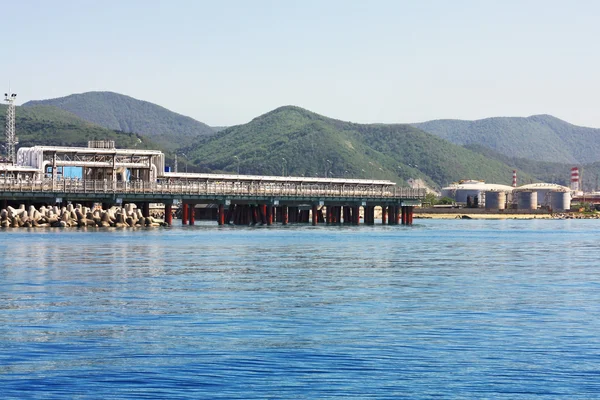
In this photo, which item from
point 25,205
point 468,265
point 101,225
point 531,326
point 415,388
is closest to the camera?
point 415,388

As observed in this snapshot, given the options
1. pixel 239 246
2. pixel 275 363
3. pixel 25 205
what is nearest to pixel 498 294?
pixel 275 363

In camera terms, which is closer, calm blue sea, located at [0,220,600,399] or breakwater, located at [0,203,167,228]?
calm blue sea, located at [0,220,600,399]

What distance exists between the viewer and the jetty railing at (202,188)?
362ft

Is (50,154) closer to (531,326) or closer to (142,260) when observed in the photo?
(142,260)

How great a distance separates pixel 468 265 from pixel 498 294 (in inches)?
675

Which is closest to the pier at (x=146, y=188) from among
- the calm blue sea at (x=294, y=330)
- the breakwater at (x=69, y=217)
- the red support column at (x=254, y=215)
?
the red support column at (x=254, y=215)

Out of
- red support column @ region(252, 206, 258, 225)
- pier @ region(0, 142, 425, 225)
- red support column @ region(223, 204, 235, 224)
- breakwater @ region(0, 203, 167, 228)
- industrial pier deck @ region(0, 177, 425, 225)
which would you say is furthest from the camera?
red support column @ region(223, 204, 235, 224)

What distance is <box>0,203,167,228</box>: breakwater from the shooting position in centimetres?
10650

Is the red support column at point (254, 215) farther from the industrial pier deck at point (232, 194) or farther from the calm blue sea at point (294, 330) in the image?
the calm blue sea at point (294, 330)

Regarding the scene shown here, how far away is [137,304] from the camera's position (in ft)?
114

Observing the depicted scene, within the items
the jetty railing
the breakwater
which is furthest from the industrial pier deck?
the breakwater

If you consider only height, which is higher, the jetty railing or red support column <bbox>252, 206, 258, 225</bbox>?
the jetty railing

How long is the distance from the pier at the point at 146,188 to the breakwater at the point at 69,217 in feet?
4.85

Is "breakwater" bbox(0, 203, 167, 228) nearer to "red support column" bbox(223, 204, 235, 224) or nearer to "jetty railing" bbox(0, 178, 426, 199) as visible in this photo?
"jetty railing" bbox(0, 178, 426, 199)
